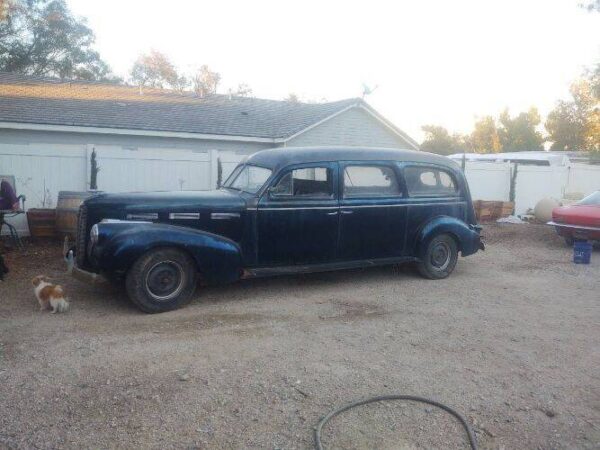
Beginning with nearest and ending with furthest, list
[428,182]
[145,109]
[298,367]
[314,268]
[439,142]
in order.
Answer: [298,367] → [314,268] → [428,182] → [145,109] → [439,142]

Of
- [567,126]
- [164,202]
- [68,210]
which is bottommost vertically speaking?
[68,210]

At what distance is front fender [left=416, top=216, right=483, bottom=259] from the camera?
7719 millimetres

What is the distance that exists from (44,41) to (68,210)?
84.2ft

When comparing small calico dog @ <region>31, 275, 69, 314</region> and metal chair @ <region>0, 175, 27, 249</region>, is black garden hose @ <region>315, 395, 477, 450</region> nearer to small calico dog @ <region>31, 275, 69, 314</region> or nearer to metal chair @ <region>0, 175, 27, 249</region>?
small calico dog @ <region>31, 275, 69, 314</region>

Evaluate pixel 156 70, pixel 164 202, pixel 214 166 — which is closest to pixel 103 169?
pixel 214 166

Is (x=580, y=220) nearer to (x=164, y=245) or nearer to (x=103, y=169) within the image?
(x=164, y=245)

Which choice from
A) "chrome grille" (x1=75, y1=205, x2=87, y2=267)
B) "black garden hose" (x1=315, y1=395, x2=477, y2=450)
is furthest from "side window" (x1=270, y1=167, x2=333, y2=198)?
"black garden hose" (x1=315, y1=395, x2=477, y2=450)

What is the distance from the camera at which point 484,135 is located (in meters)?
43.0

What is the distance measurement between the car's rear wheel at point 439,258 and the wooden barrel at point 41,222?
6.50m

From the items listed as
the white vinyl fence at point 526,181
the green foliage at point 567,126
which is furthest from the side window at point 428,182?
the green foliage at point 567,126

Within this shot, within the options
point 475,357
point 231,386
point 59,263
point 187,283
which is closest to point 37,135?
point 59,263

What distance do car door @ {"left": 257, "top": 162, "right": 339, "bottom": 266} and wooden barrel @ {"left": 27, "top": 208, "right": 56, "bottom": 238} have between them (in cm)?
500

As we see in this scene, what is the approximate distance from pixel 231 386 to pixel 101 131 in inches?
400

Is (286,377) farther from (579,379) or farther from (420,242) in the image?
(420,242)
